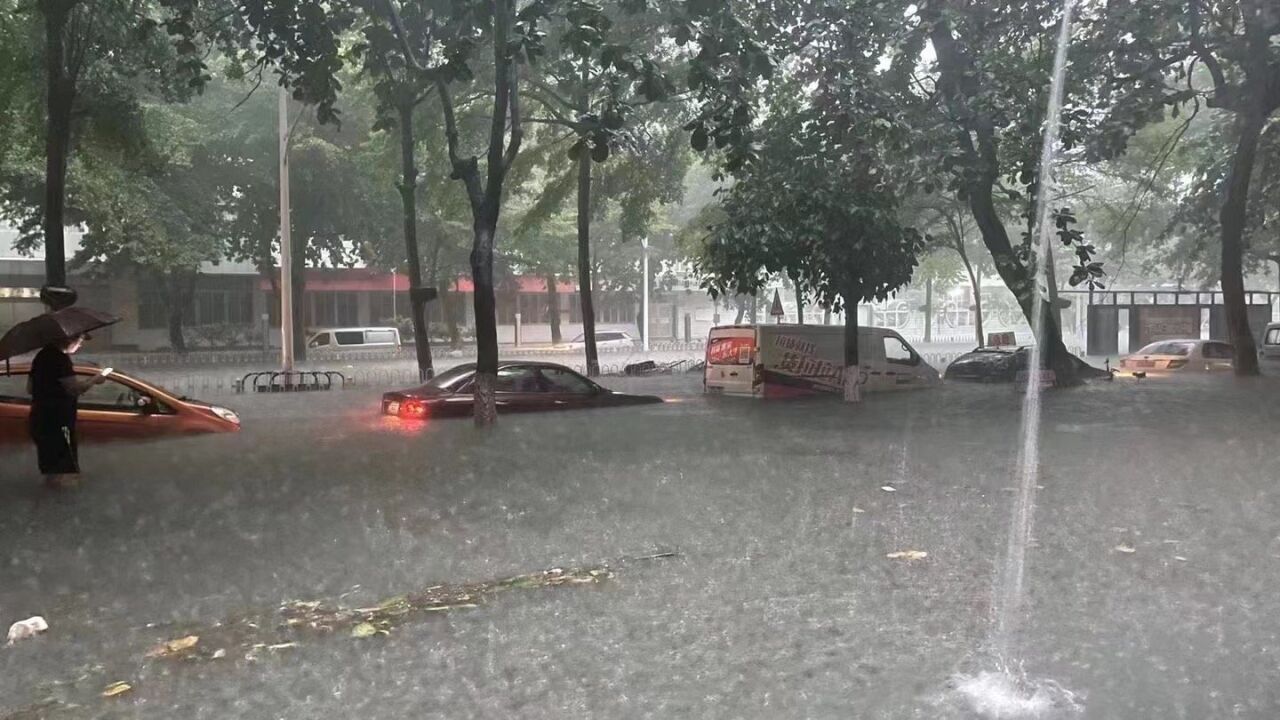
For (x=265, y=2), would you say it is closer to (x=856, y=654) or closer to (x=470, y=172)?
(x=470, y=172)

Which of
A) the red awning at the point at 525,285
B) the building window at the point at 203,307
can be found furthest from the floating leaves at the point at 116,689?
the red awning at the point at 525,285

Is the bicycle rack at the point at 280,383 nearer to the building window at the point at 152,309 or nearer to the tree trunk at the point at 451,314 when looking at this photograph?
the building window at the point at 152,309

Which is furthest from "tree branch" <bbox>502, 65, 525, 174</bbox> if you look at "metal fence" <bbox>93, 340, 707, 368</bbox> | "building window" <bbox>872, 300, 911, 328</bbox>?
"building window" <bbox>872, 300, 911, 328</bbox>

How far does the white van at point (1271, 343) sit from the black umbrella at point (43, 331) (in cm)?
3221

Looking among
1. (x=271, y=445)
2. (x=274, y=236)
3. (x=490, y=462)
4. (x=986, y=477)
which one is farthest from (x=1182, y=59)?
(x=274, y=236)

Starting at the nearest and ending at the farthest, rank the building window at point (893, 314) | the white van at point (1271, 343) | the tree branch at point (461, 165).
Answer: the tree branch at point (461, 165)
the white van at point (1271, 343)
the building window at point (893, 314)

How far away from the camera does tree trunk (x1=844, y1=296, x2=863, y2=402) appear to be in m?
19.5

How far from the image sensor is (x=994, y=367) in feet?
86.4

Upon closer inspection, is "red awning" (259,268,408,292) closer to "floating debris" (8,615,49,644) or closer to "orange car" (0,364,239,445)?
"orange car" (0,364,239,445)

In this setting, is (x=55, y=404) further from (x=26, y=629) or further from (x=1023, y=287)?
(x=1023, y=287)

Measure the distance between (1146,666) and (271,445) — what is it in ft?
36.2

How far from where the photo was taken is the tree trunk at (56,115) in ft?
44.2

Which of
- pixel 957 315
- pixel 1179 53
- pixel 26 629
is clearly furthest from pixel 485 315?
pixel 957 315

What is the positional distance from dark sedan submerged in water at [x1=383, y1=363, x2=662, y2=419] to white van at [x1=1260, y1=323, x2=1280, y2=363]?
23.4m
